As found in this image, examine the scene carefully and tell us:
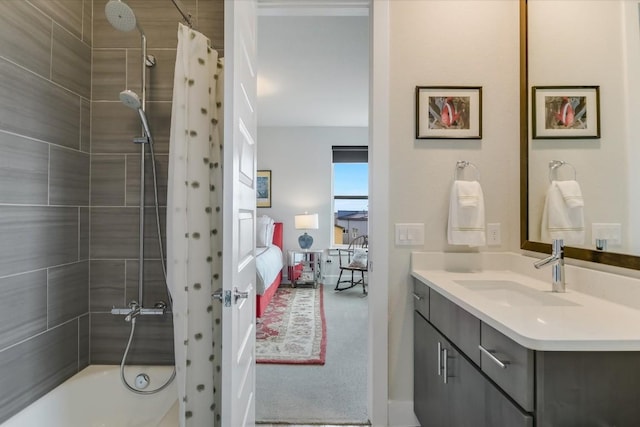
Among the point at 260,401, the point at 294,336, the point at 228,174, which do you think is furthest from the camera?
the point at 294,336

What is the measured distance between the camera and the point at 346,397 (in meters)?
2.00

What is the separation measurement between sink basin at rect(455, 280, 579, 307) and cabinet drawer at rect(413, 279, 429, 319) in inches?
6.4

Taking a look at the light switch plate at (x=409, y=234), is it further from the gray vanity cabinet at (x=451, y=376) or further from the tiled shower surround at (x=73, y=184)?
the tiled shower surround at (x=73, y=184)

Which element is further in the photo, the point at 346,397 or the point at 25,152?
the point at 346,397

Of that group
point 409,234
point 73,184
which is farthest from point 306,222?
point 73,184

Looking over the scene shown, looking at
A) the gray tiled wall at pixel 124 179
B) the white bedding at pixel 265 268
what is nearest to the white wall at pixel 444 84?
the gray tiled wall at pixel 124 179

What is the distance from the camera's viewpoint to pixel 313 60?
306 centimetres

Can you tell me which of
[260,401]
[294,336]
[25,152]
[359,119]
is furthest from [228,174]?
[359,119]

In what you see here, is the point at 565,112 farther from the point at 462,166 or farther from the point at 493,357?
the point at 493,357

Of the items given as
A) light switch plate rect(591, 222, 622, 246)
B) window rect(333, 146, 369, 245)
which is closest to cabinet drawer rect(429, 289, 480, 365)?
light switch plate rect(591, 222, 622, 246)

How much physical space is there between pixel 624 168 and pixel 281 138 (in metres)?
4.76

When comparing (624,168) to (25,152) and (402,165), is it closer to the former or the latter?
(402,165)

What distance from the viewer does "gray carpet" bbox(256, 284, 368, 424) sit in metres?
1.82

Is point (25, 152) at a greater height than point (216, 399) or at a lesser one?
greater
